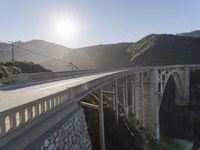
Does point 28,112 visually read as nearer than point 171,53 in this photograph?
Yes

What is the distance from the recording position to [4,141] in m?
4.32

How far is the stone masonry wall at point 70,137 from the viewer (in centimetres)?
578

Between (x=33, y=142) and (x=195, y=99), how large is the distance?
45.0 metres

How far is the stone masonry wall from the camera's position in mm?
5783

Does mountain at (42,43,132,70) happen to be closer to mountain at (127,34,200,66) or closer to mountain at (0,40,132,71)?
mountain at (0,40,132,71)

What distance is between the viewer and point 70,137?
719 centimetres

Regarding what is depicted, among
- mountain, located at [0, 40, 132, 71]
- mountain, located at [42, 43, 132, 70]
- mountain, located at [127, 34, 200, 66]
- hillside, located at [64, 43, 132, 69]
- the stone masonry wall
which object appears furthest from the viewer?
mountain, located at [42, 43, 132, 70]

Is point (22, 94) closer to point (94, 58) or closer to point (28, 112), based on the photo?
point (28, 112)

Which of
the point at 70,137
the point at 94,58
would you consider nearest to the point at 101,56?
the point at 94,58

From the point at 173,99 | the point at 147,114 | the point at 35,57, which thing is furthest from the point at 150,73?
the point at 35,57

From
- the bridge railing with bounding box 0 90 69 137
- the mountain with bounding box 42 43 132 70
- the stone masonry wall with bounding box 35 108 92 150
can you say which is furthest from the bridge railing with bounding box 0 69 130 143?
the mountain with bounding box 42 43 132 70

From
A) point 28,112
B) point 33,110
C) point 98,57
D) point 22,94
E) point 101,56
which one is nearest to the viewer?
point 28,112

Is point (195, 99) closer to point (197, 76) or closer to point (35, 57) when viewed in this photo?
point (197, 76)

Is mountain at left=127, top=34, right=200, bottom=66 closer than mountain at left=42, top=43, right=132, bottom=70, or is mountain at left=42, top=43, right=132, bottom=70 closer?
mountain at left=127, top=34, right=200, bottom=66
